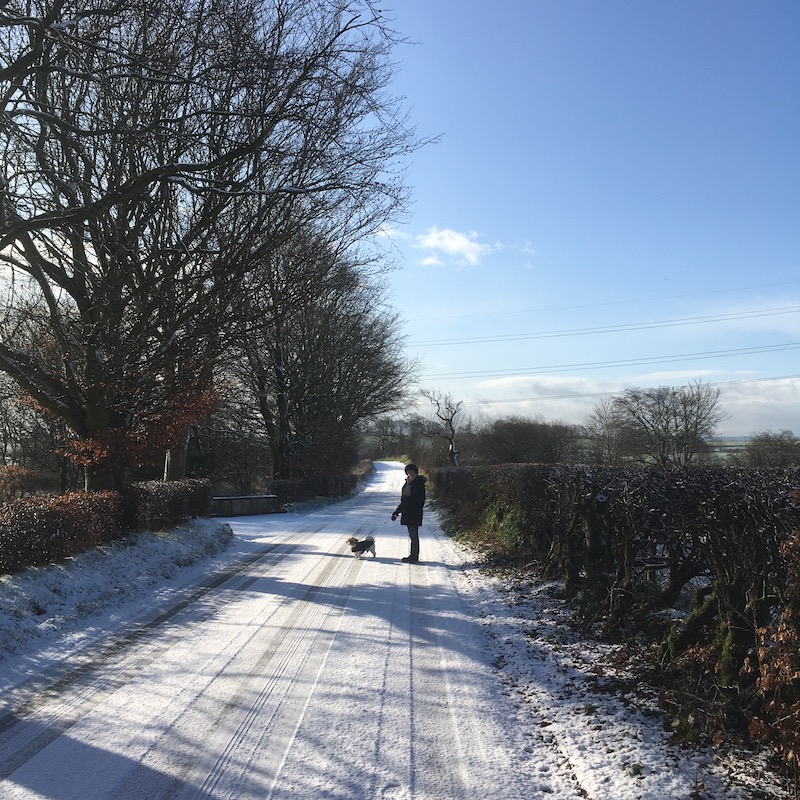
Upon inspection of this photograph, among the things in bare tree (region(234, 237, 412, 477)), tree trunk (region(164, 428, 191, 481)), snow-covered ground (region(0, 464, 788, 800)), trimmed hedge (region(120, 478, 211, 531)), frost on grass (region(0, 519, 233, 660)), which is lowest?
snow-covered ground (region(0, 464, 788, 800))

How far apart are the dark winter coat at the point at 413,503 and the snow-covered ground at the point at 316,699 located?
253 centimetres

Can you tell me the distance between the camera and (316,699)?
4.86 m

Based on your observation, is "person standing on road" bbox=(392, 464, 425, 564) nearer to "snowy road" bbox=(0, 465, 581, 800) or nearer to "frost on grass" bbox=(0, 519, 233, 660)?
"snowy road" bbox=(0, 465, 581, 800)

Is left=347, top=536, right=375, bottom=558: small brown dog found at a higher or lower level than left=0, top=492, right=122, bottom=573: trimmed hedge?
lower

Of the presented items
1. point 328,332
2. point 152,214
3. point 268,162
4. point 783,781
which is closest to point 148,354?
point 152,214

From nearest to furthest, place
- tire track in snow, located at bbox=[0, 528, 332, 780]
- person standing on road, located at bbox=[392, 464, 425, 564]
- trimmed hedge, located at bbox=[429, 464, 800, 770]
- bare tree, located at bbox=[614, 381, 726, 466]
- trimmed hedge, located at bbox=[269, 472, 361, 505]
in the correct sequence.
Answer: trimmed hedge, located at bbox=[429, 464, 800, 770], tire track in snow, located at bbox=[0, 528, 332, 780], person standing on road, located at bbox=[392, 464, 425, 564], trimmed hedge, located at bbox=[269, 472, 361, 505], bare tree, located at bbox=[614, 381, 726, 466]

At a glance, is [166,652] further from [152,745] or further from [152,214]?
[152,214]

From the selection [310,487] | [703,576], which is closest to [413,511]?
[703,576]

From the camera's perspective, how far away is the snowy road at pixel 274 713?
12.0 feet

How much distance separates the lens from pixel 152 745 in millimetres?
4062

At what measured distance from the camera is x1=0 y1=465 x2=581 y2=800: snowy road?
12.0ft

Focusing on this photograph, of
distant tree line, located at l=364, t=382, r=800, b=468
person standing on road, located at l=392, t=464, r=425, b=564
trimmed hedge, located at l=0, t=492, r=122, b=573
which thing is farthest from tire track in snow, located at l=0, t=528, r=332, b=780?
distant tree line, located at l=364, t=382, r=800, b=468

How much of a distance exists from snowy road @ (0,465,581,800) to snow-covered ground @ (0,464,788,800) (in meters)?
0.02

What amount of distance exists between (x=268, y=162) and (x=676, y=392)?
55.6 meters
